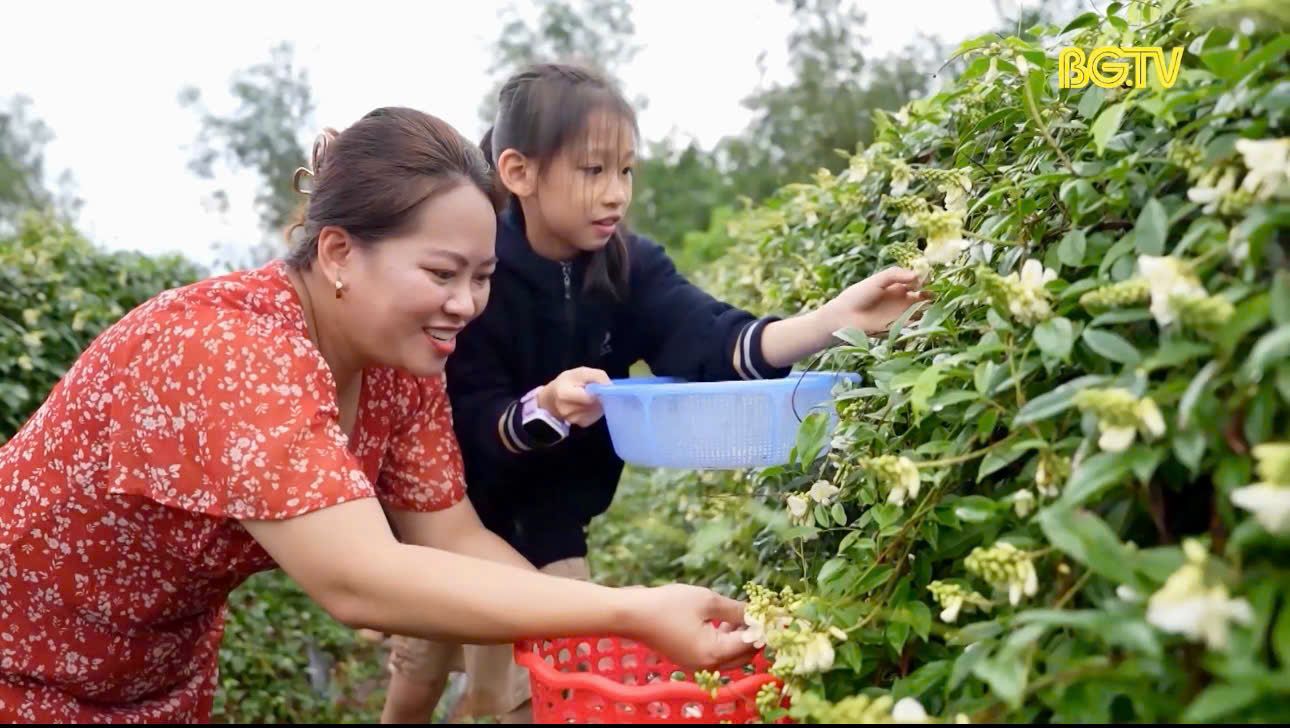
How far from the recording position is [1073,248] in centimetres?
121

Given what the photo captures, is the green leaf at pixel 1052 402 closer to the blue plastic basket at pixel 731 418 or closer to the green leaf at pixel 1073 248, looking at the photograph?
the green leaf at pixel 1073 248

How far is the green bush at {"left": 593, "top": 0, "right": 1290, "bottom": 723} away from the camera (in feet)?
→ 2.88

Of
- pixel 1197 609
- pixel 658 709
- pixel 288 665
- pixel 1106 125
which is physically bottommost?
pixel 288 665

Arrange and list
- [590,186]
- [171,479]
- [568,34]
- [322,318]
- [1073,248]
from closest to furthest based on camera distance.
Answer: [1073,248], [171,479], [322,318], [590,186], [568,34]

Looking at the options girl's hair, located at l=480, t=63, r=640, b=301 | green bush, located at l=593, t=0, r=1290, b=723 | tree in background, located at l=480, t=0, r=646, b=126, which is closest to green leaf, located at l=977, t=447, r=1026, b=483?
green bush, located at l=593, t=0, r=1290, b=723

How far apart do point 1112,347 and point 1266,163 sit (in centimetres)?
20

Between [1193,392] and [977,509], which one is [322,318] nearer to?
[977,509]

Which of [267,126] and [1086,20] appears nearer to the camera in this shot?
[1086,20]

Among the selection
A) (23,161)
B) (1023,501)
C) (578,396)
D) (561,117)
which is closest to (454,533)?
(578,396)

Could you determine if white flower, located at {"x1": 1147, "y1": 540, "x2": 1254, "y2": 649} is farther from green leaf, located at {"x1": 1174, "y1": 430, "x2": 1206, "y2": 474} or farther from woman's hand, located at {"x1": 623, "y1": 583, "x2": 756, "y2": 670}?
woman's hand, located at {"x1": 623, "y1": 583, "x2": 756, "y2": 670}

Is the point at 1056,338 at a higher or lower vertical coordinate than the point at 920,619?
higher

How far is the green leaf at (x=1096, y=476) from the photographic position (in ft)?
3.11

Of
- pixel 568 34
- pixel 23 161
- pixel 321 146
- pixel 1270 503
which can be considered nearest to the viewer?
pixel 1270 503

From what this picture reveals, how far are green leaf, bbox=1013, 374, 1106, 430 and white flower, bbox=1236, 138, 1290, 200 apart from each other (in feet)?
0.67
